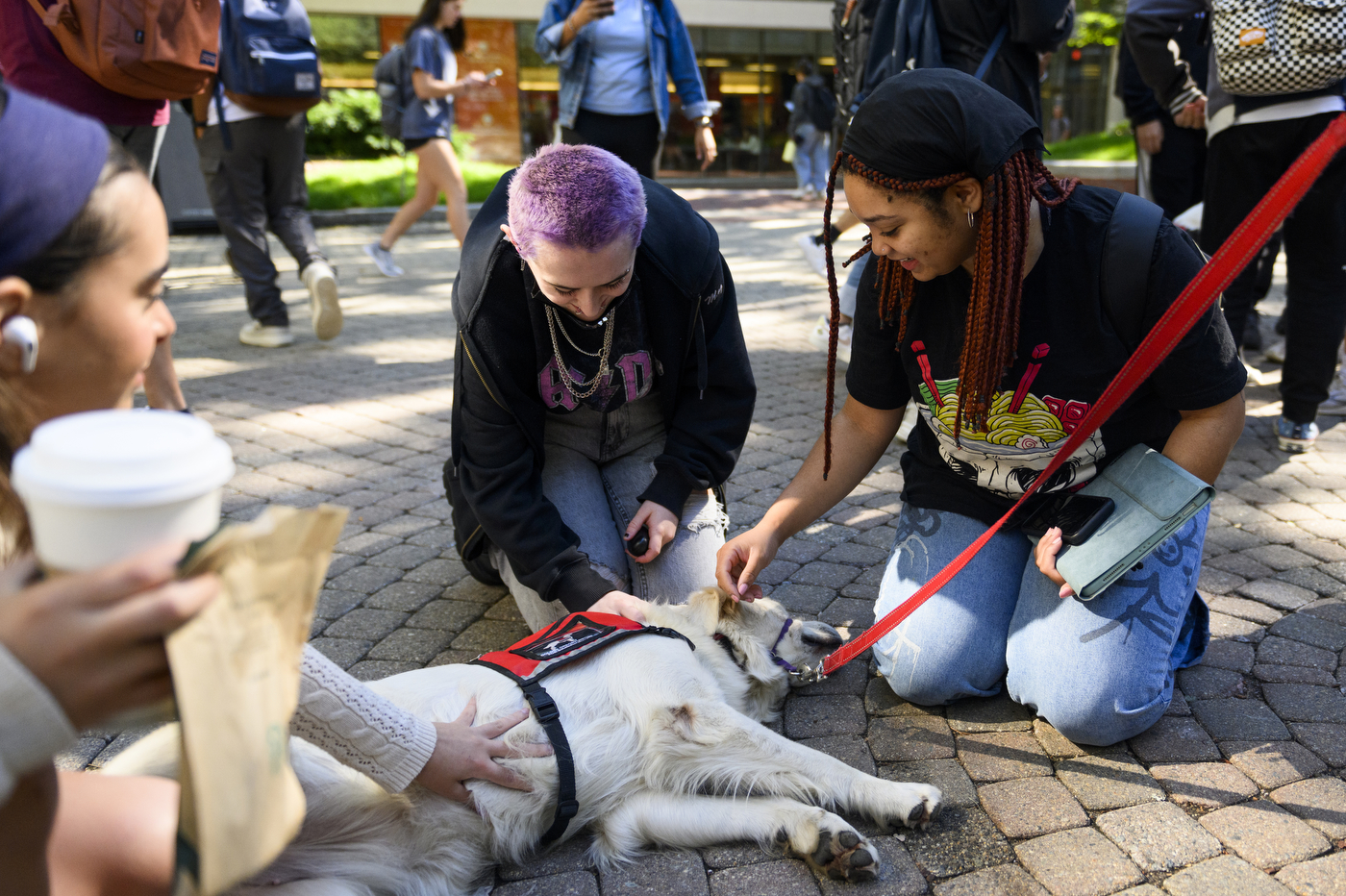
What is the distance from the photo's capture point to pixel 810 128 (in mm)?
16453

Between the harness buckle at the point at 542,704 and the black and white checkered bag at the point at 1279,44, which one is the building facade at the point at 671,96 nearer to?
the black and white checkered bag at the point at 1279,44

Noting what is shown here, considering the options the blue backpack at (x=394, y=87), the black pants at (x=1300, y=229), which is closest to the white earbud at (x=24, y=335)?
the black pants at (x=1300, y=229)

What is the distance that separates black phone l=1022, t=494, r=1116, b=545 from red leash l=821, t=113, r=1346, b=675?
76 mm

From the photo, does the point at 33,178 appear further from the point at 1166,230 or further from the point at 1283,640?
the point at 1283,640

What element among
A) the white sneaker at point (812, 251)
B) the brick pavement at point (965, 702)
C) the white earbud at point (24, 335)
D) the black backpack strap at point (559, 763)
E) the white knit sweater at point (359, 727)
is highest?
the white earbud at point (24, 335)

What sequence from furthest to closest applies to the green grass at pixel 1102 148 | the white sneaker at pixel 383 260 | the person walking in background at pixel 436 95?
the green grass at pixel 1102 148 < the white sneaker at pixel 383 260 < the person walking in background at pixel 436 95

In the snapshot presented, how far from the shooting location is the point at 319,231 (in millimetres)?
13539

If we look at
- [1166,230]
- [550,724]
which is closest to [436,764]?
[550,724]

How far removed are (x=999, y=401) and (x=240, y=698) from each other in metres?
2.08

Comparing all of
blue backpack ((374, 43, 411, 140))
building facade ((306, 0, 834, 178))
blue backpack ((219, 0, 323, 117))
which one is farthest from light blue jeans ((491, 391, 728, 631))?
building facade ((306, 0, 834, 178))

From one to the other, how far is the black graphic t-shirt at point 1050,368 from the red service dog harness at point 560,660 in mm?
965

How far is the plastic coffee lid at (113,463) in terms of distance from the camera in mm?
882

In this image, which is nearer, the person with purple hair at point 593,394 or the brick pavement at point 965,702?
the brick pavement at point 965,702

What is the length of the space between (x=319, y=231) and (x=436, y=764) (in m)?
13.0
